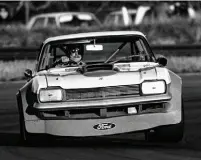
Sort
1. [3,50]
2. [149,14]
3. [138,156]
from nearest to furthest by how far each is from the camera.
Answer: [138,156] → [3,50] → [149,14]

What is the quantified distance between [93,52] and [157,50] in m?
11.6

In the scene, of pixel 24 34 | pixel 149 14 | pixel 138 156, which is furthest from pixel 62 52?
pixel 149 14

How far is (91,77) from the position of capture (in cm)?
848

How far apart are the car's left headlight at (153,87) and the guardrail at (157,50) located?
13490mm

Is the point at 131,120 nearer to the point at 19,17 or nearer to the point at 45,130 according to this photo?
the point at 45,130

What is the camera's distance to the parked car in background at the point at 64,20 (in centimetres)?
2880

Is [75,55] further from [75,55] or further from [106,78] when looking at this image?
[106,78]

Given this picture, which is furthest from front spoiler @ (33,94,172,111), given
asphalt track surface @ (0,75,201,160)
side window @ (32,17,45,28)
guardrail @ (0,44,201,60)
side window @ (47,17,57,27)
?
side window @ (47,17,57,27)

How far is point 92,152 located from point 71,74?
879mm

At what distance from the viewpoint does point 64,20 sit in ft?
96.9

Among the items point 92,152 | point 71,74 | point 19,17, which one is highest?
point 71,74

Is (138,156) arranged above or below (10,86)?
above

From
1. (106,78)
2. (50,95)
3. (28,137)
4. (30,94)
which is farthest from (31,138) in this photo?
(106,78)

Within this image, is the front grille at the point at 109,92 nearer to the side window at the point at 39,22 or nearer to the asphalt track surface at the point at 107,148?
the asphalt track surface at the point at 107,148
